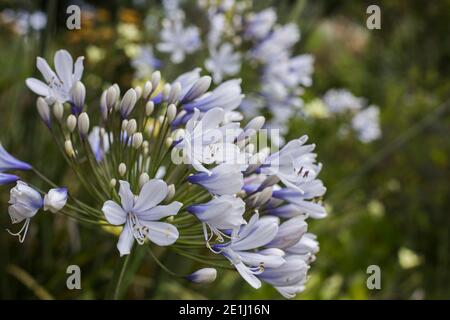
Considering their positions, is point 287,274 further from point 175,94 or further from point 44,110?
point 44,110

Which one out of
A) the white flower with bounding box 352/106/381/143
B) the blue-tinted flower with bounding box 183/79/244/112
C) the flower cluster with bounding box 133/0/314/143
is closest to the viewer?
the blue-tinted flower with bounding box 183/79/244/112

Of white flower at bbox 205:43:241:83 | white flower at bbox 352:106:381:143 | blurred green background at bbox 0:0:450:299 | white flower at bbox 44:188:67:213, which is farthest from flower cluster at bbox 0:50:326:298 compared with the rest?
white flower at bbox 352:106:381:143

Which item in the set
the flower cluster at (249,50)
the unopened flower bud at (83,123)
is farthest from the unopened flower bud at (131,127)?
the flower cluster at (249,50)

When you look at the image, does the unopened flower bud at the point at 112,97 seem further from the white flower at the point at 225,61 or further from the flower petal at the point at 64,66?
the white flower at the point at 225,61

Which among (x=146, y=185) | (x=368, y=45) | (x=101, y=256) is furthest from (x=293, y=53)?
(x=368, y=45)

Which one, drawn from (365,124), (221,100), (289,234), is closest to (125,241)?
(289,234)

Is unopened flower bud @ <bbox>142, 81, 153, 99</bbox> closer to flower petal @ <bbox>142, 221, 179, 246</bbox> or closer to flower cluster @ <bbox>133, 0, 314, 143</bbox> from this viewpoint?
flower petal @ <bbox>142, 221, 179, 246</bbox>
